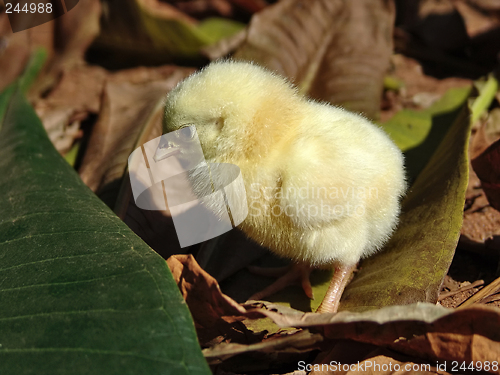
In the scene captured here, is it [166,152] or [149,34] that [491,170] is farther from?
[149,34]

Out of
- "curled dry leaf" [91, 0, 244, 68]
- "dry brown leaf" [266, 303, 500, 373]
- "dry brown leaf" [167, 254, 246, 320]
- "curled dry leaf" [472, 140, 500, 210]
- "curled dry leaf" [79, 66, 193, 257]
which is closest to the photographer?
"dry brown leaf" [266, 303, 500, 373]

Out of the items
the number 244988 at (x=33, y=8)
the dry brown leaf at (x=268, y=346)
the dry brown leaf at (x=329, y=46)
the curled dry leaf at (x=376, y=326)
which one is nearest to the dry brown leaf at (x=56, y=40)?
the number 244988 at (x=33, y=8)

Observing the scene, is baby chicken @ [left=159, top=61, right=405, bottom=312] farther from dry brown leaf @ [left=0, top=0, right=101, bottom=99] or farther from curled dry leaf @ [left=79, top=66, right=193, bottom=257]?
dry brown leaf @ [left=0, top=0, right=101, bottom=99]

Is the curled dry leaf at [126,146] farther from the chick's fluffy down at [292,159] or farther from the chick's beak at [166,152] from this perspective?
the chick's fluffy down at [292,159]

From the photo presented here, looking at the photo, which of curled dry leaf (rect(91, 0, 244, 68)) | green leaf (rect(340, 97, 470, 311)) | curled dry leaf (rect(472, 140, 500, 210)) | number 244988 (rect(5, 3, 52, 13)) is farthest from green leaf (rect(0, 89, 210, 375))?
number 244988 (rect(5, 3, 52, 13))

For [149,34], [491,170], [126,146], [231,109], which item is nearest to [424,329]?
[491,170]

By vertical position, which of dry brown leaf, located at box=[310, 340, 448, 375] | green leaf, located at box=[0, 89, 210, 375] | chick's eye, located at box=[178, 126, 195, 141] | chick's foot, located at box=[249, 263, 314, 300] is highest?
chick's eye, located at box=[178, 126, 195, 141]
